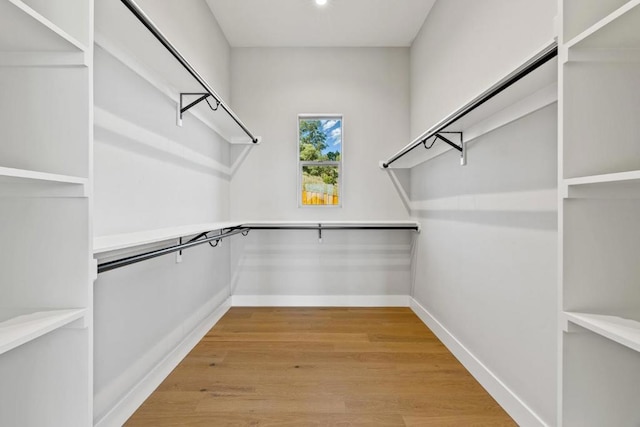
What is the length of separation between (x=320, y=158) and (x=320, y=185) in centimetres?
28

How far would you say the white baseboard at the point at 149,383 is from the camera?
142 centimetres

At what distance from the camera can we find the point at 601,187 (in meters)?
0.80

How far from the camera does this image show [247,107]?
327cm

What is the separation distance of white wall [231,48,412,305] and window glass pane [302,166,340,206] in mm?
99

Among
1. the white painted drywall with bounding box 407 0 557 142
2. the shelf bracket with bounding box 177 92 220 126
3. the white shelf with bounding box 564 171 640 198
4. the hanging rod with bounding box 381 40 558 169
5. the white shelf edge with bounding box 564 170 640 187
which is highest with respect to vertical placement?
the white painted drywall with bounding box 407 0 557 142

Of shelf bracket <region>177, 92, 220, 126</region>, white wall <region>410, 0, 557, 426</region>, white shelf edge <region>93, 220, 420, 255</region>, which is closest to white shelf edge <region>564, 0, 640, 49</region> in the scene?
white wall <region>410, 0, 557, 426</region>

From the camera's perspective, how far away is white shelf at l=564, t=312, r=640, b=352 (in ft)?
2.28

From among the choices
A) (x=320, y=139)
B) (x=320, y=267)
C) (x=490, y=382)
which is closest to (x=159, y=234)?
(x=490, y=382)

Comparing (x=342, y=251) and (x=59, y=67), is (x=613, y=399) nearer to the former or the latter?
(x=59, y=67)

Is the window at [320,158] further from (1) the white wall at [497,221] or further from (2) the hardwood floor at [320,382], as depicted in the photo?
(2) the hardwood floor at [320,382]

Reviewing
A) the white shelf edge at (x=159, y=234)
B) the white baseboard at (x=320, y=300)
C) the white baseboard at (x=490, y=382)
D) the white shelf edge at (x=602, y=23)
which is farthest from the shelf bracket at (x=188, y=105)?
the white baseboard at (x=490, y=382)

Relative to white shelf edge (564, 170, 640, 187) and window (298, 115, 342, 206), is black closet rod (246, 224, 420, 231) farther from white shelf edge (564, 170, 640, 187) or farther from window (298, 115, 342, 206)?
white shelf edge (564, 170, 640, 187)

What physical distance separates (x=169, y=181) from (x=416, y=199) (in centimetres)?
213

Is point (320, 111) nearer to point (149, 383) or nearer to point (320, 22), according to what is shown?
point (320, 22)
